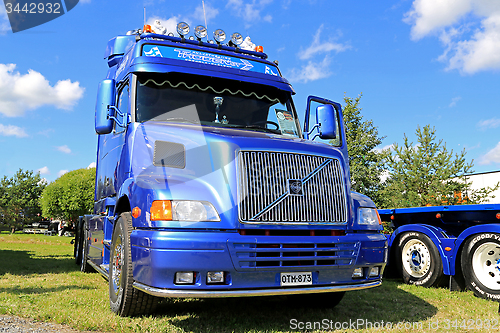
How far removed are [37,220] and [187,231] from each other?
278ft

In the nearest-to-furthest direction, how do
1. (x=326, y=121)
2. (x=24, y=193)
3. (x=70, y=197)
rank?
(x=326, y=121) → (x=70, y=197) → (x=24, y=193)

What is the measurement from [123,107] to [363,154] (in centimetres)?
2064

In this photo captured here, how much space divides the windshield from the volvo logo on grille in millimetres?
1405

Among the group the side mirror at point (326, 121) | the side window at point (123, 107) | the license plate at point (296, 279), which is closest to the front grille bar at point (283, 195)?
the license plate at point (296, 279)

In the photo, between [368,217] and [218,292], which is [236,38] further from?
[218,292]

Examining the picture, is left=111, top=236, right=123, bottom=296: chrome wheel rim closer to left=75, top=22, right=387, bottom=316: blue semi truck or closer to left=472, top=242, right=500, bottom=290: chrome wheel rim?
left=75, top=22, right=387, bottom=316: blue semi truck

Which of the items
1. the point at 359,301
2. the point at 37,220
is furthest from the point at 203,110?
the point at 37,220

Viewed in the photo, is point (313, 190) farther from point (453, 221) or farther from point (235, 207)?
point (453, 221)

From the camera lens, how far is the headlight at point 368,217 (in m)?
4.79

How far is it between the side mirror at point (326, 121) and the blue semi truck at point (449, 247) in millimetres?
2798

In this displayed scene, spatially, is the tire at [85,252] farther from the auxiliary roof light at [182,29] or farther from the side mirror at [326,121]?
the side mirror at [326,121]

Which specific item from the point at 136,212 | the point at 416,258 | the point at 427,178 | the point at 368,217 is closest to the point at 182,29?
the point at 136,212

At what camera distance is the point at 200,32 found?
7.19m

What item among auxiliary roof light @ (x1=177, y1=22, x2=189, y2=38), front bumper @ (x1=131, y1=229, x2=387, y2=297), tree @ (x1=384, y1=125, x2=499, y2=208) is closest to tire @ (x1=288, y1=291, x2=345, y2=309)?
front bumper @ (x1=131, y1=229, x2=387, y2=297)
